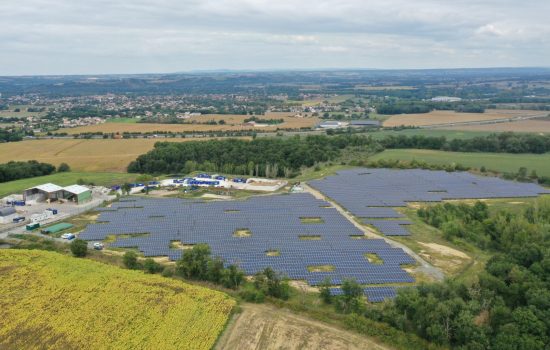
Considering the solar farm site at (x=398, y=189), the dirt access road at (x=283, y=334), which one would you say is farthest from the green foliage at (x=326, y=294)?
the solar farm site at (x=398, y=189)

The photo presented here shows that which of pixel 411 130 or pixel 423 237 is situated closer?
pixel 423 237

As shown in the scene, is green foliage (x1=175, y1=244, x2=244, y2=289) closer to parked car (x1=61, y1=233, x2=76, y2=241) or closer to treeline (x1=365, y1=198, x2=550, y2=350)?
treeline (x1=365, y1=198, x2=550, y2=350)

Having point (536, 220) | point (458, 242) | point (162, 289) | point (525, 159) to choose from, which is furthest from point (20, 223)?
point (525, 159)

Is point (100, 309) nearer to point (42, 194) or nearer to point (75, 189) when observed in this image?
point (75, 189)

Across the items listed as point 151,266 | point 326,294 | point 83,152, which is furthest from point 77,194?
point 83,152

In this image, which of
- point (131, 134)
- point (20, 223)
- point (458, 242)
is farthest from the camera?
point (131, 134)

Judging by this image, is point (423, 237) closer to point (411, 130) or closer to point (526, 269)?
point (526, 269)
